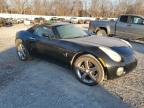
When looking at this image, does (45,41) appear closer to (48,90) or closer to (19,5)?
(48,90)

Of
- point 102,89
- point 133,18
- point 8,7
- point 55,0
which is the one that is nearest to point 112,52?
point 102,89

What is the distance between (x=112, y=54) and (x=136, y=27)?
278 inches

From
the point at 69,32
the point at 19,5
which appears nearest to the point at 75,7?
the point at 19,5

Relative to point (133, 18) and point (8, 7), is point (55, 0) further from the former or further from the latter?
point (133, 18)

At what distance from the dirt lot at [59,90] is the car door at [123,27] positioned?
564cm

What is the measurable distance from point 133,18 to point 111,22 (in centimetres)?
122

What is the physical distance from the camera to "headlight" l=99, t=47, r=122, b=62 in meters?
4.69

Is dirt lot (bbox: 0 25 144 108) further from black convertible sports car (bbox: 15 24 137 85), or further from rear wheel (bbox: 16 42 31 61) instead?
rear wheel (bbox: 16 42 31 61)

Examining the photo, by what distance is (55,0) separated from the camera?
7238 centimetres

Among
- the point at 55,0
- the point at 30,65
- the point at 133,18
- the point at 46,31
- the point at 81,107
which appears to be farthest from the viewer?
the point at 55,0

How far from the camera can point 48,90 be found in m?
4.62

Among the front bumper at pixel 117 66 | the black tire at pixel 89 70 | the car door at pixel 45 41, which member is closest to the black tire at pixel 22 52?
the car door at pixel 45 41

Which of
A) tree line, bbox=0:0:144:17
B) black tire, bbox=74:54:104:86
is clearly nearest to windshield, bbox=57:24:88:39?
black tire, bbox=74:54:104:86

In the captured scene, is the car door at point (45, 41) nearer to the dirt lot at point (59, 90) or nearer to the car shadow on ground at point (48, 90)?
the car shadow on ground at point (48, 90)
